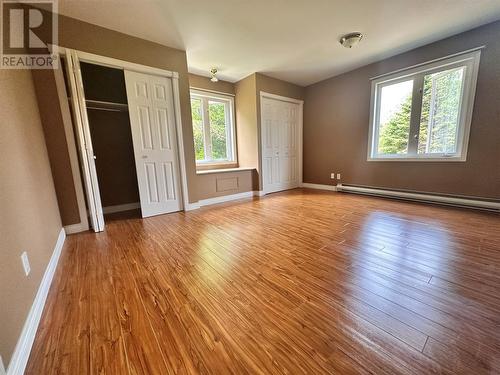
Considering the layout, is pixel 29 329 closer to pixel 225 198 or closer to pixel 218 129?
pixel 225 198

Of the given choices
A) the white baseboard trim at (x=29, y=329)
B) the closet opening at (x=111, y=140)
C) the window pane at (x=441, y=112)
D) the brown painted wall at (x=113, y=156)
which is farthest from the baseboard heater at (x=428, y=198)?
the white baseboard trim at (x=29, y=329)

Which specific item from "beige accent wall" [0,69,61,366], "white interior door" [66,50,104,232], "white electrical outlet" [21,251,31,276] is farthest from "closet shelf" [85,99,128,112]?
"white electrical outlet" [21,251,31,276]

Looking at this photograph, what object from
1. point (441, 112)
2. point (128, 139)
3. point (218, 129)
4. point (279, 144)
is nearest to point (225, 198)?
point (218, 129)

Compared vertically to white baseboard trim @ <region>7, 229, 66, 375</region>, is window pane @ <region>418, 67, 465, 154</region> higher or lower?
higher

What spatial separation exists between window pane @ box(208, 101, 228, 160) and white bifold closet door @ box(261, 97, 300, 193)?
39.1 inches

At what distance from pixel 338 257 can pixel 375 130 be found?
3361mm

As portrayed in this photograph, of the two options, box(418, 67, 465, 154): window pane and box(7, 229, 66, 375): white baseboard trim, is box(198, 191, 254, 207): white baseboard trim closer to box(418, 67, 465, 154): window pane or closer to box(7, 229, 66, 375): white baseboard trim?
box(7, 229, 66, 375): white baseboard trim

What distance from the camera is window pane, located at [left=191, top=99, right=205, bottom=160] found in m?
4.34

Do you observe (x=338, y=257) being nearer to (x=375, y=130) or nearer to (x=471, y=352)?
(x=471, y=352)

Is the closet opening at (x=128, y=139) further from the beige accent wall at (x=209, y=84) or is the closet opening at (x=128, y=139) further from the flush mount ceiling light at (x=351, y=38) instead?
the flush mount ceiling light at (x=351, y=38)

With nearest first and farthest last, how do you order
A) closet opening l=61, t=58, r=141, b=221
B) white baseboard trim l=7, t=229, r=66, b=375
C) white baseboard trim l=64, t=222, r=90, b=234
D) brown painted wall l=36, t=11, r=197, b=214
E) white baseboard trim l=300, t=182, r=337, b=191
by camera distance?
white baseboard trim l=7, t=229, r=66, b=375, brown painted wall l=36, t=11, r=197, b=214, white baseboard trim l=64, t=222, r=90, b=234, closet opening l=61, t=58, r=141, b=221, white baseboard trim l=300, t=182, r=337, b=191

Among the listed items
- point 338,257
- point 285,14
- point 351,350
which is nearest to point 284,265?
point 338,257

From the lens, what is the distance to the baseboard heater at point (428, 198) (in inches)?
113

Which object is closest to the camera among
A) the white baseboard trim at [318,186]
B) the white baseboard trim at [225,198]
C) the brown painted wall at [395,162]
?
the brown painted wall at [395,162]
